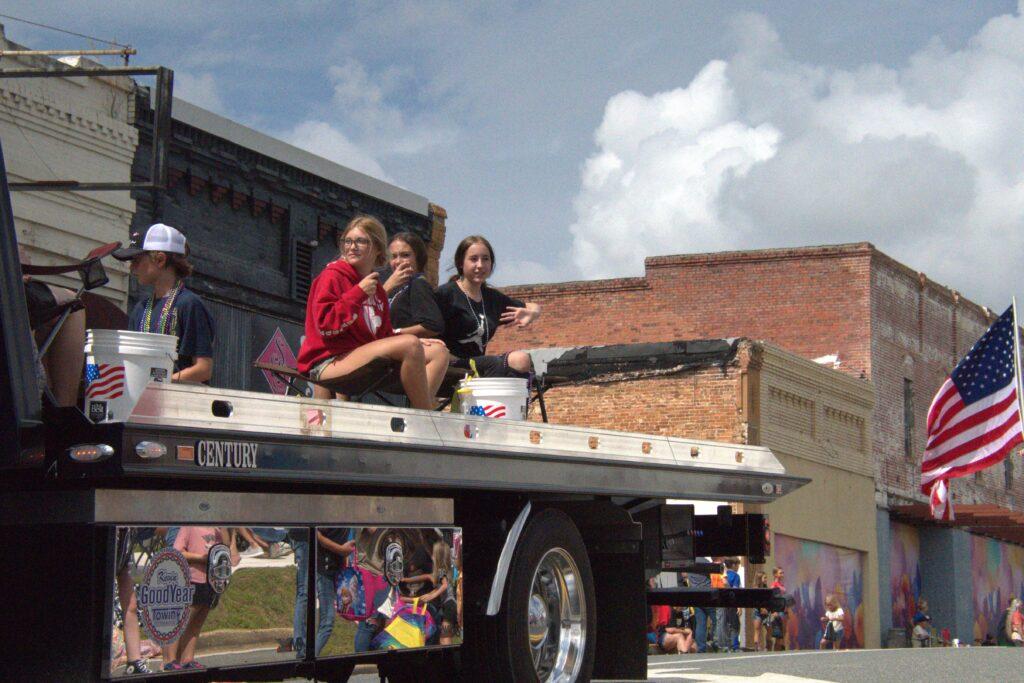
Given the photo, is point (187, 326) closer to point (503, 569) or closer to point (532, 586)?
point (503, 569)

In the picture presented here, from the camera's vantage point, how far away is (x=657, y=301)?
129 feet

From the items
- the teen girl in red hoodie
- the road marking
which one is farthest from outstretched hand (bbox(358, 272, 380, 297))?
the road marking

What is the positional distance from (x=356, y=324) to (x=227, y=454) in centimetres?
193

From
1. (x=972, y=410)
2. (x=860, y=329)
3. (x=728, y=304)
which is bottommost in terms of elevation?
(x=972, y=410)

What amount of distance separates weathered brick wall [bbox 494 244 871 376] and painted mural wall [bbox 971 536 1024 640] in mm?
8049

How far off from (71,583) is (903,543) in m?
34.2

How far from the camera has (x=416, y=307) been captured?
8523 millimetres

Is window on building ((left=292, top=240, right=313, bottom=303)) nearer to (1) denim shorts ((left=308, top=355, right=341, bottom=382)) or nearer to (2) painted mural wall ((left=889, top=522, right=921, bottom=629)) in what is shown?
(1) denim shorts ((left=308, top=355, right=341, bottom=382))

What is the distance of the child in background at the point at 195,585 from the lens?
5.61m

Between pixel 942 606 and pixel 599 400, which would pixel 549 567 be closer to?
pixel 599 400

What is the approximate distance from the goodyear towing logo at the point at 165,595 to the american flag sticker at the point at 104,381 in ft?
1.97

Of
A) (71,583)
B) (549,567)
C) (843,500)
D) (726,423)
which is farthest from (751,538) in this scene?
(843,500)

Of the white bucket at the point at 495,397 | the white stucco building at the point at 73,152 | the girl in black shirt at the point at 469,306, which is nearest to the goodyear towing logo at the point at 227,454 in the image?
the white bucket at the point at 495,397

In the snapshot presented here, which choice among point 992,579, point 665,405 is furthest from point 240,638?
point 992,579
